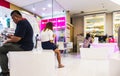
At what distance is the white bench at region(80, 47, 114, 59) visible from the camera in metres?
5.43

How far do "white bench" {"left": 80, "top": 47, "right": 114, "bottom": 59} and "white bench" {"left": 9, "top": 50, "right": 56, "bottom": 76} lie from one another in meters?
3.62

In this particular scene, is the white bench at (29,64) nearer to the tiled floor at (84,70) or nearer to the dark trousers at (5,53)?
the dark trousers at (5,53)

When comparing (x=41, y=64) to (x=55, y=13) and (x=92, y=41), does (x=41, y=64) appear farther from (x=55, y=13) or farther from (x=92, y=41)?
(x=55, y=13)

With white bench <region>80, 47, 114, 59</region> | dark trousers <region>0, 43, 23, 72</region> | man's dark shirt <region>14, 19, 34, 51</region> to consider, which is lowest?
white bench <region>80, 47, 114, 59</region>

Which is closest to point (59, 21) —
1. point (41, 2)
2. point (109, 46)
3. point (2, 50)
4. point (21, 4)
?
point (41, 2)

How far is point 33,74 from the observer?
2279 millimetres

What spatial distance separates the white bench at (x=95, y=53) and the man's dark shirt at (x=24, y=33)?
3584 millimetres

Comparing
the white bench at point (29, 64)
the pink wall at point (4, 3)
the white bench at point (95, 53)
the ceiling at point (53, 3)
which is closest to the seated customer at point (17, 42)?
the white bench at point (29, 64)

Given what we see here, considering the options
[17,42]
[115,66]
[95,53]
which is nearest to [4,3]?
[95,53]

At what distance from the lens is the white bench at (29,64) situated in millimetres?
2252

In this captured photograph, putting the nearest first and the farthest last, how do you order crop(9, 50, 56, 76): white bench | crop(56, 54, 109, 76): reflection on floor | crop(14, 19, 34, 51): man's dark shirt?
crop(9, 50, 56, 76): white bench < crop(14, 19, 34, 51): man's dark shirt < crop(56, 54, 109, 76): reflection on floor

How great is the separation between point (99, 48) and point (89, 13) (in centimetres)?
489

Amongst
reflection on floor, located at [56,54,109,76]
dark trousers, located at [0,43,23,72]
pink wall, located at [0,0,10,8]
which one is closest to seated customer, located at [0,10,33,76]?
dark trousers, located at [0,43,23,72]

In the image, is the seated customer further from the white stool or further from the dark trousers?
the white stool
